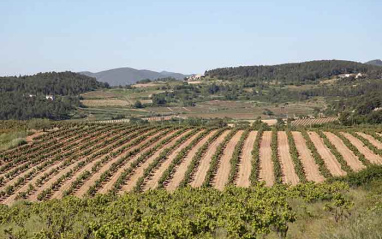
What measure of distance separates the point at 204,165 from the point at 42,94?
115m

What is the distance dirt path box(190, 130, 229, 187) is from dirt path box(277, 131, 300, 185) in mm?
7496

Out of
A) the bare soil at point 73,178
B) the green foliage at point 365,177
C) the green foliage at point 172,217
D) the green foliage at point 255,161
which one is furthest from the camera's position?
the green foliage at point 255,161

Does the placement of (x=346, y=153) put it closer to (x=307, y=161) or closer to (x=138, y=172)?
(x=307, y=161)

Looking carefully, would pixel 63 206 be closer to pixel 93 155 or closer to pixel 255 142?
pixel 93 155

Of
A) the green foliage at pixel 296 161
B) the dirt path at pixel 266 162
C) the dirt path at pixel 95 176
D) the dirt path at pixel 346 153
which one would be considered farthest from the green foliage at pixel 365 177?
the dirt path at pixel 95 176

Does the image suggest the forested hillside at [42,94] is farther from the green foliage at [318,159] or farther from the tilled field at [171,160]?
the green foliage at [318,159]

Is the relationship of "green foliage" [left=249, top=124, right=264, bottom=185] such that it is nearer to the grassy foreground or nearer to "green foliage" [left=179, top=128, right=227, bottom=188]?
"green foliage" [left=179, top=128, right=227, bottom=188]

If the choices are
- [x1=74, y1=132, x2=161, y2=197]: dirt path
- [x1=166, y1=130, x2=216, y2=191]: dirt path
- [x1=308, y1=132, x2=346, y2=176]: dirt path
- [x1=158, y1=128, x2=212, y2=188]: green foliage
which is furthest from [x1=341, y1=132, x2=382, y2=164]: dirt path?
[x1=74, y1=132, x2=161, y2=197]: dirt path

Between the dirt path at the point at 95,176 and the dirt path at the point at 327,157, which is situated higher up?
the dirt path at the point at 327,157

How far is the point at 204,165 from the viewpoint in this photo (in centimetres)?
4322

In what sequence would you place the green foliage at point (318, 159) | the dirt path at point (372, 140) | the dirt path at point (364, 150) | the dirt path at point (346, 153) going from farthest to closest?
the dirt path at point (372, 140) → the dirt path at point (364, 150) → the dirt path at point (346, 153) → the green foliage at point (318, 159)

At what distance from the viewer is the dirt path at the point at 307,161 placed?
38250 mm

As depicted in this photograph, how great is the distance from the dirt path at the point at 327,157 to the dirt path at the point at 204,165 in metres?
11.9

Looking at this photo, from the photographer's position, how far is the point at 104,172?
4100 centimetres
